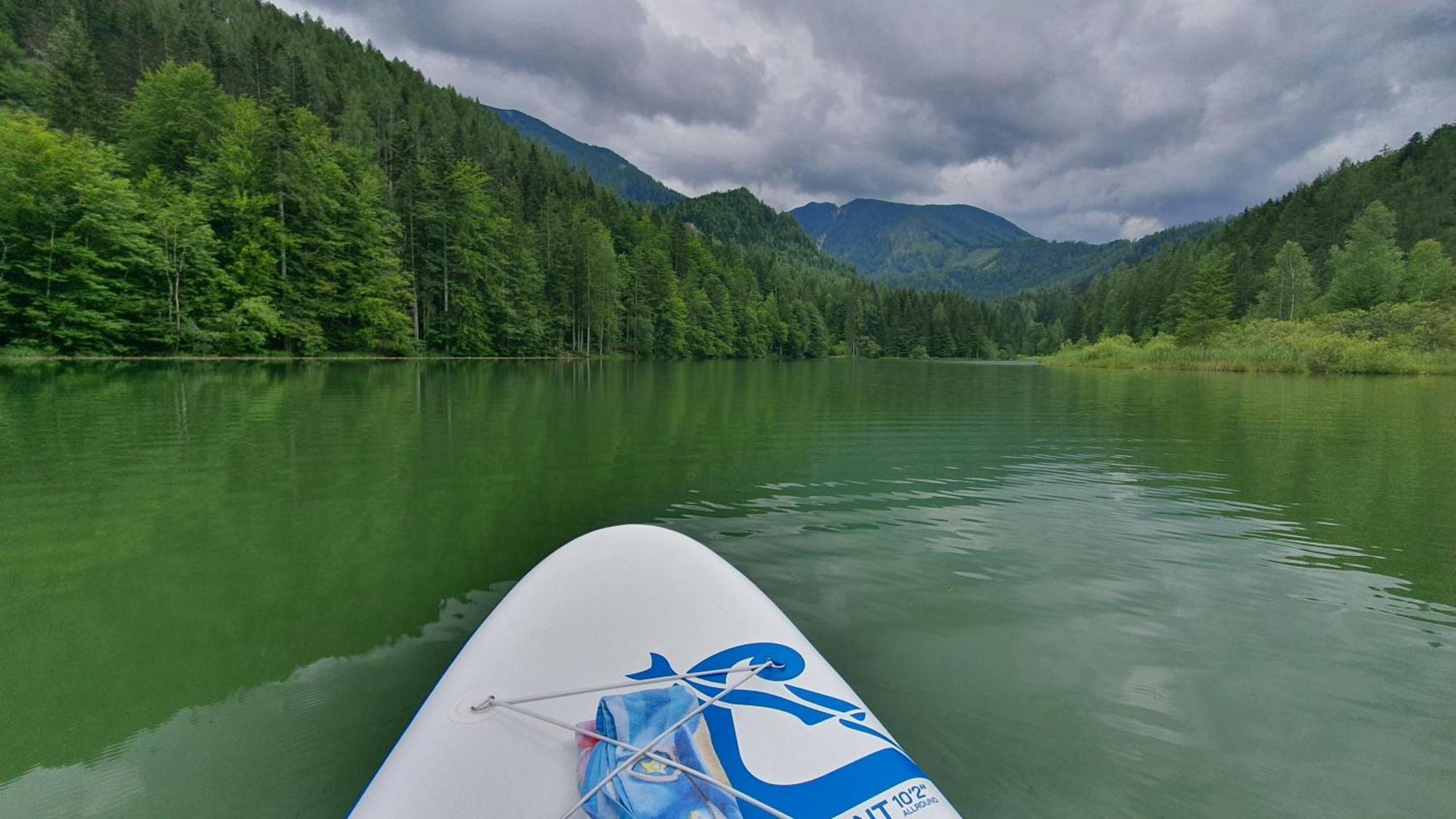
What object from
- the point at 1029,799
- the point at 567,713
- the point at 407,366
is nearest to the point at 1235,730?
the point at 1029,799

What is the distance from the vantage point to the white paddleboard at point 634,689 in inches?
81.3

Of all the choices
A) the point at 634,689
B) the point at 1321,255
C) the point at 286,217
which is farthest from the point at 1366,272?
the point at 286,217

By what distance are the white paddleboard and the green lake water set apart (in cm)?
60

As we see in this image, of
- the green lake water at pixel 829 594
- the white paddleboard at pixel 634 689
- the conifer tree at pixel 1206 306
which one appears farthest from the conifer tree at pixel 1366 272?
the white paddleboard at pixel 634 689

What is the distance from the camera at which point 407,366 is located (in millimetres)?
32219

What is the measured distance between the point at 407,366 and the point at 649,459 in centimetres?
2825

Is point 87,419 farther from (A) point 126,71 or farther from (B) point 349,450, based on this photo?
(A) point 126,71

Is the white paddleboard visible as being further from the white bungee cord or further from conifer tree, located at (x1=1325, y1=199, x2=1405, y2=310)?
conifer tree, located at (x1=1325, y1=199, x2=1405, y2=310)

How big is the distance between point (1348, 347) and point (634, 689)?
55.1 meters

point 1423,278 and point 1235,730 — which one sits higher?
point 1423,278

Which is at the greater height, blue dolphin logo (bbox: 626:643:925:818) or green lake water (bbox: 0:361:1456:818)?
blue dolphin logo (bbox: 626:643:925:818)

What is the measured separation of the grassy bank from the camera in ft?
123

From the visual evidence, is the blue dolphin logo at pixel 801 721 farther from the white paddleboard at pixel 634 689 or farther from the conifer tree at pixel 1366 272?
the conifer tree at pixel 1366 272

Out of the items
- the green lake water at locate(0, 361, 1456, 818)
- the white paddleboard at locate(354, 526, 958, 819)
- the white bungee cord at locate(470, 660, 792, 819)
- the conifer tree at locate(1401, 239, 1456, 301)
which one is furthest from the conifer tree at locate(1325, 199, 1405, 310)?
the white bungee cord at locate(470, 660, 792, 819)
